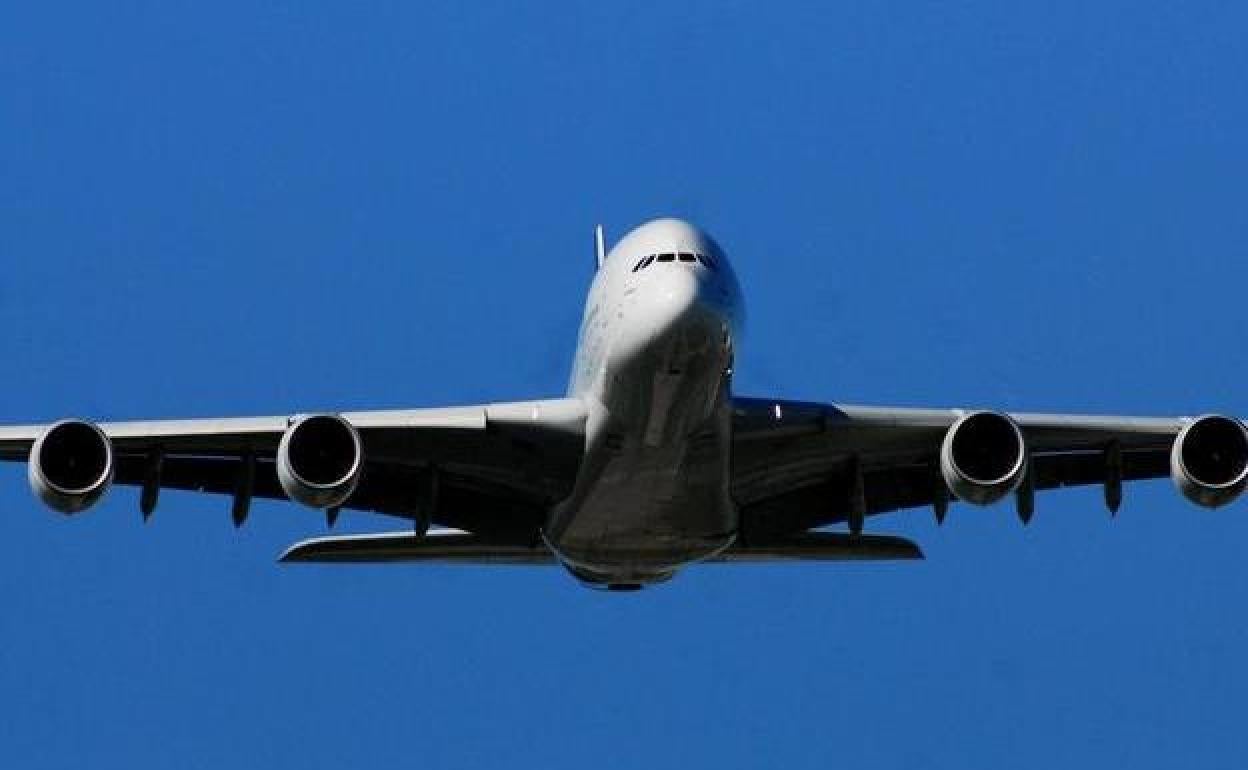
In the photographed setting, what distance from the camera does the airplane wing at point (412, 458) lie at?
3762 centimetres

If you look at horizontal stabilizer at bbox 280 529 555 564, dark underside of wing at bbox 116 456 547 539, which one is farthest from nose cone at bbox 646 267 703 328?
horizontal stabilizer at bbox 280 529 555 564

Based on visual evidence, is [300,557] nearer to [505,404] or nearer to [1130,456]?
[505,404]

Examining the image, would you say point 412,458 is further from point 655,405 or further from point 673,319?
point 673,319

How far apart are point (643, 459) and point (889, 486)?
20.0 feet

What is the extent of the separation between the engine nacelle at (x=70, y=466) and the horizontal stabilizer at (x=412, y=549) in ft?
11.6

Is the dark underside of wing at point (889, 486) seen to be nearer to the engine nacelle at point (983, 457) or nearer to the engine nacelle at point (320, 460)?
the engine nacelle at point (983, 457)

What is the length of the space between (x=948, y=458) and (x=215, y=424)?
32.1 ft

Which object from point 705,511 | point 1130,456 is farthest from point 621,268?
point 1130,456

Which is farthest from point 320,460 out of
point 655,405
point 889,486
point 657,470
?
point 889,486

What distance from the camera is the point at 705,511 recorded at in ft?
125

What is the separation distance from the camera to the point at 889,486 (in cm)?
4144

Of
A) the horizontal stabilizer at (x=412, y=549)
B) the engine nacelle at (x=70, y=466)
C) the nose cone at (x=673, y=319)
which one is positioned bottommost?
the horizontal stabilizer at (x=412, y=549)

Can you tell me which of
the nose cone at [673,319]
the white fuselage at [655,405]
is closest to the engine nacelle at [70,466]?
the white fuselage at [655,405]

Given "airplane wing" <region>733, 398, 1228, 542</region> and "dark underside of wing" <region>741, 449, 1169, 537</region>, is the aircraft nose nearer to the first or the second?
"airplane wing" <region>733, 398, 1228, 542</region>
